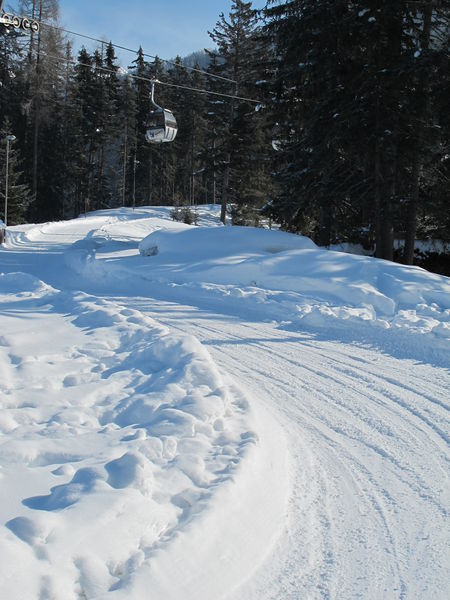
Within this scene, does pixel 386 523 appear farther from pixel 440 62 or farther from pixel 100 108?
pixel 100 108

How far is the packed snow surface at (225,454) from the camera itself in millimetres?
2445

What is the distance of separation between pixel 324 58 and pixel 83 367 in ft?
45.3

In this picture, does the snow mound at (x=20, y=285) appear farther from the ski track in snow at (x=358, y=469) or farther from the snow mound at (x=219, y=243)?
the ski track in snow at (x=358, y=469)

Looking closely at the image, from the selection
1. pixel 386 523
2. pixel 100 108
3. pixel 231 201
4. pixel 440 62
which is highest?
pixel 100 108

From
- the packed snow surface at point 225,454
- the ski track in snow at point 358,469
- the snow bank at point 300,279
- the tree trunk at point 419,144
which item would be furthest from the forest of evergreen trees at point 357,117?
the ski track in snow at point 358,469

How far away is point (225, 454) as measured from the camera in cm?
362

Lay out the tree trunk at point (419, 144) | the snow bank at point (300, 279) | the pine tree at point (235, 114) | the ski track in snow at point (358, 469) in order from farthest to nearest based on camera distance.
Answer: the pine tree at point (235, 114)
the tree trunk at point (419, 144)
the snow bank at point (300, 279)
the ski track in snow at point (358, 469)

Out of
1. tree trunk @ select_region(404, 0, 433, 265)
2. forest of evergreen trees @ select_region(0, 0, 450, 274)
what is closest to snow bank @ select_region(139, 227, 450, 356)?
forest of evergreen trees @ select_region(0, 0, 450, 274)

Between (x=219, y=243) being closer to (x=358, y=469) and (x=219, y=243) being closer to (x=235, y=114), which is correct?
(x=358, y=469)

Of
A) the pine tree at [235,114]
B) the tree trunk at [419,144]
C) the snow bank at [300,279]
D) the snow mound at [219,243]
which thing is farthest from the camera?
the pine tree at [235,114]

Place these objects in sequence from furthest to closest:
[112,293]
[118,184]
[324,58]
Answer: [118,184] < [324,58] < [112,293]

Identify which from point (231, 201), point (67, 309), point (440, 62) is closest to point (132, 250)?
point (67, 309)

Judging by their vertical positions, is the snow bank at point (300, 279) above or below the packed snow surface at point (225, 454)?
above

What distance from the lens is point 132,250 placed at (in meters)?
16.2
